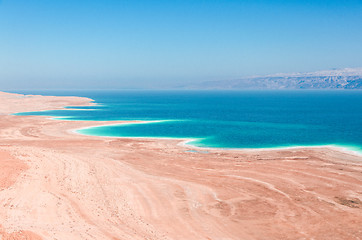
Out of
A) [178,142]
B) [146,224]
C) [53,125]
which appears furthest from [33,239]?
[53,125]

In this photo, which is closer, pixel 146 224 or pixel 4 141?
pixel 146 224

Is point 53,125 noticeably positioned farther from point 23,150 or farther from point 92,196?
point 92,196

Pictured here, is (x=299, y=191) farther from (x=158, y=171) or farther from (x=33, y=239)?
(x=33, y=239)

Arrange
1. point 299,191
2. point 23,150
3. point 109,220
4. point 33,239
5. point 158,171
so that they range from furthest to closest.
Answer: point 23,150 < point 158,171 < point 299,191 < point 109,220 < point 33,239

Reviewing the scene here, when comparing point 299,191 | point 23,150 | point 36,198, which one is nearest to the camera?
point 36,198

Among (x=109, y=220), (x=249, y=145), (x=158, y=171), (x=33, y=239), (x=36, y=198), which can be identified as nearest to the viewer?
(x=33, y=239)

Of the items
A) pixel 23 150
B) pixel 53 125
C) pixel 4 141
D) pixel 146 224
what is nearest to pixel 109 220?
pixel 146 224
